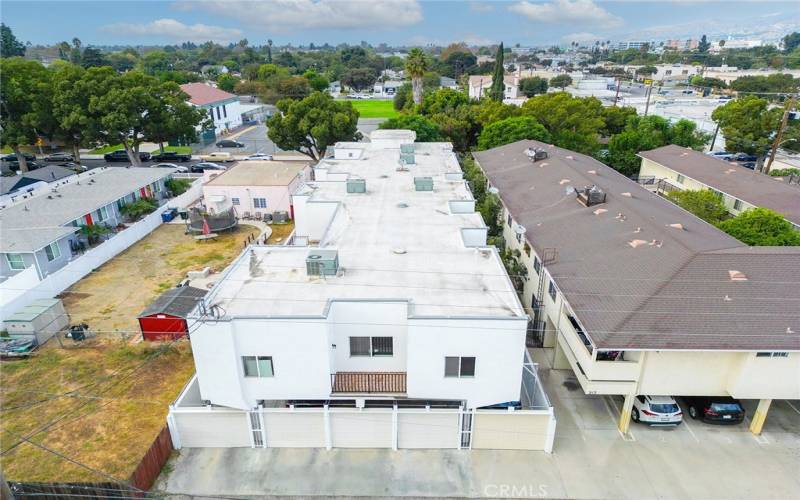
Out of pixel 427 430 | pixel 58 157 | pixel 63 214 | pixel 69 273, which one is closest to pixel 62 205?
pixel 63 214

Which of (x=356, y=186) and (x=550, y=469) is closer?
(x=550, y=469)

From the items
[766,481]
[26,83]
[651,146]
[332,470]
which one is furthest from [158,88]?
[766,481]

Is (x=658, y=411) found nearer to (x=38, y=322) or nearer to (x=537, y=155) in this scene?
(x=537, y=155)

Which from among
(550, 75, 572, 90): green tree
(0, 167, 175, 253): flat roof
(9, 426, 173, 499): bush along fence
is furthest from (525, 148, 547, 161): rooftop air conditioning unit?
(550, 75, 572, 90): green tree

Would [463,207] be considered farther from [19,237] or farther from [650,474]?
[19,237]

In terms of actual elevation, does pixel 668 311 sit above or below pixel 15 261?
above

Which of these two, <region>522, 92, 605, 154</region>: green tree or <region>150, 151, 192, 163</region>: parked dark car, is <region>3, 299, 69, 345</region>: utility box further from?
<region>522, 92, 605, 154</region>: green tree
